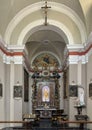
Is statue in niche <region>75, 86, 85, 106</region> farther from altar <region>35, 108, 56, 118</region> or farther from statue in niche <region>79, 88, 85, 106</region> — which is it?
altar <region>35, 108, 56, 118</region>

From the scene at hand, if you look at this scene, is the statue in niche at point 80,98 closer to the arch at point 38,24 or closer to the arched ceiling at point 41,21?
the arched ceiling at point 41,21

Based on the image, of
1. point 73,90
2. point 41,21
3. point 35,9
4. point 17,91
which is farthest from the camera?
point 41,21

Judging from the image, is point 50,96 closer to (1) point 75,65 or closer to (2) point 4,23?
(1) point 75,65

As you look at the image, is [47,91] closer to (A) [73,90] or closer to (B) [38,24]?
(A) [73,90]

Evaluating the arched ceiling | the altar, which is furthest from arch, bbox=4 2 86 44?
the altar

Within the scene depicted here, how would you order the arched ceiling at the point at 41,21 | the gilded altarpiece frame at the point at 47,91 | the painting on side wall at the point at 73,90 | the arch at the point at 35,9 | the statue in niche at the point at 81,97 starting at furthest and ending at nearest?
the gilded altarpiece frame at the point at 47,91 < the painting on side wall at the point at 73,90 < the arch at the point at 35,9 < the arched ceiling at the point at 41,21 < the statue in niche at the point at 81,97

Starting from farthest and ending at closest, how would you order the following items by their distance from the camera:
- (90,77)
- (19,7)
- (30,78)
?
(30,78)
(19,7)
(90,77)

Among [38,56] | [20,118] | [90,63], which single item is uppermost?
[38,56]

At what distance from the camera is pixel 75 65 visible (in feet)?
63.1

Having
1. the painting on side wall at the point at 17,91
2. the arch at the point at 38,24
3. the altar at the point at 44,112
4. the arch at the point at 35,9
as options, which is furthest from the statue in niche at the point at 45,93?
the arch at the point at 35,9

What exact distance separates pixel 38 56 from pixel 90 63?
1351 centimetres

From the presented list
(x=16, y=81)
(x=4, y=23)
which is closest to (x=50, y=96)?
(x=16, y=81)

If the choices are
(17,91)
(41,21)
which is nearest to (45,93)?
(17,91)

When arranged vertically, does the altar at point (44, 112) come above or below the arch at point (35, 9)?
below
